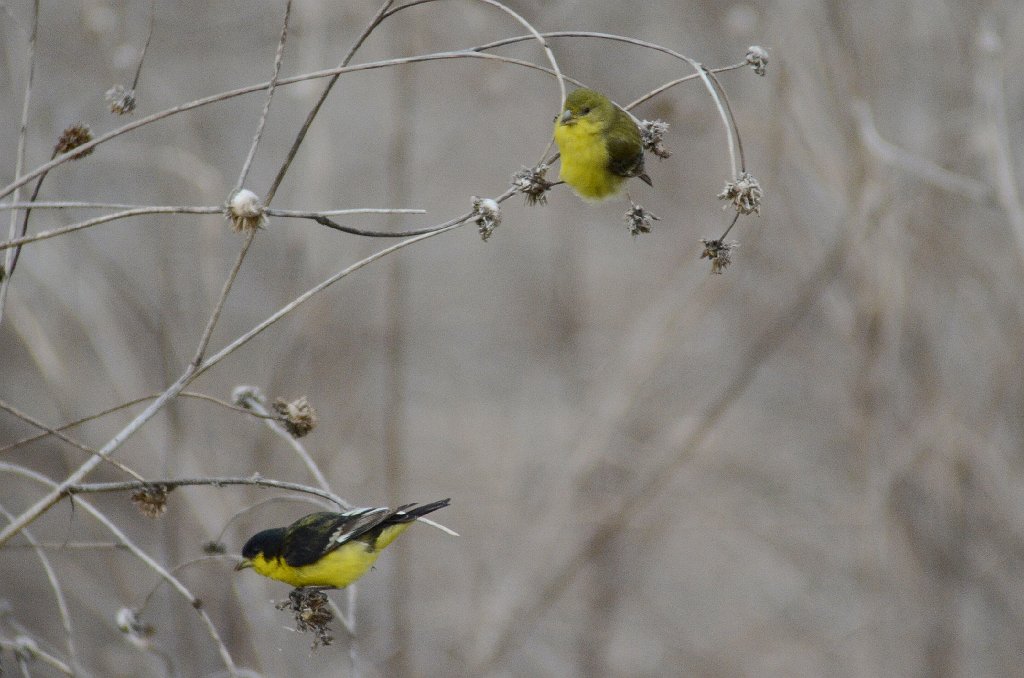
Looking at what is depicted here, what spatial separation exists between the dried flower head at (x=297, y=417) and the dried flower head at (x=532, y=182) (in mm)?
547

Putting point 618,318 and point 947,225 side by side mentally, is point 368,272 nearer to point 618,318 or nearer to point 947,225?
point 618,318

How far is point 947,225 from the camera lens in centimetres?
512

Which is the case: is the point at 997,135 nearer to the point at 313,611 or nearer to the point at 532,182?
the point at 532,182

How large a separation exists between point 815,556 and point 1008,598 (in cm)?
149

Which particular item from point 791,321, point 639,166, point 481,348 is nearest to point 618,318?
point 481,348

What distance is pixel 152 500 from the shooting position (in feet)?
5.28

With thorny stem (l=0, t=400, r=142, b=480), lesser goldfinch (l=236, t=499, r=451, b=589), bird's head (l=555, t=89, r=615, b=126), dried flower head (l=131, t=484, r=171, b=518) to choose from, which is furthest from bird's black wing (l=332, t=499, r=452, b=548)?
bird's head (l=555, t=89, r=615, b=126)

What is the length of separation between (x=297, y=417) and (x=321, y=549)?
477 millimetres

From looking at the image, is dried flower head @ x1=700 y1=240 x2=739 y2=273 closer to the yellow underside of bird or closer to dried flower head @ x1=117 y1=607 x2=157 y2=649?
the yellow underside of bird

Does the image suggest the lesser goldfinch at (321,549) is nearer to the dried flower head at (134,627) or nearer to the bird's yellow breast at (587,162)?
the dried flower head at (134,627)

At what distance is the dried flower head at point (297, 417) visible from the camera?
1.63 meters

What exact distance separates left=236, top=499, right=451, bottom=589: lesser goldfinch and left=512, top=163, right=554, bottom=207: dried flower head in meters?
0.67

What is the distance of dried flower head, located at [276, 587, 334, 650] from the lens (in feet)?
5.71

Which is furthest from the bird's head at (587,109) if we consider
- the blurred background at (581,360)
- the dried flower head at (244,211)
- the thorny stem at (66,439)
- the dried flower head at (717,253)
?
the thorny stem at (66,439)
